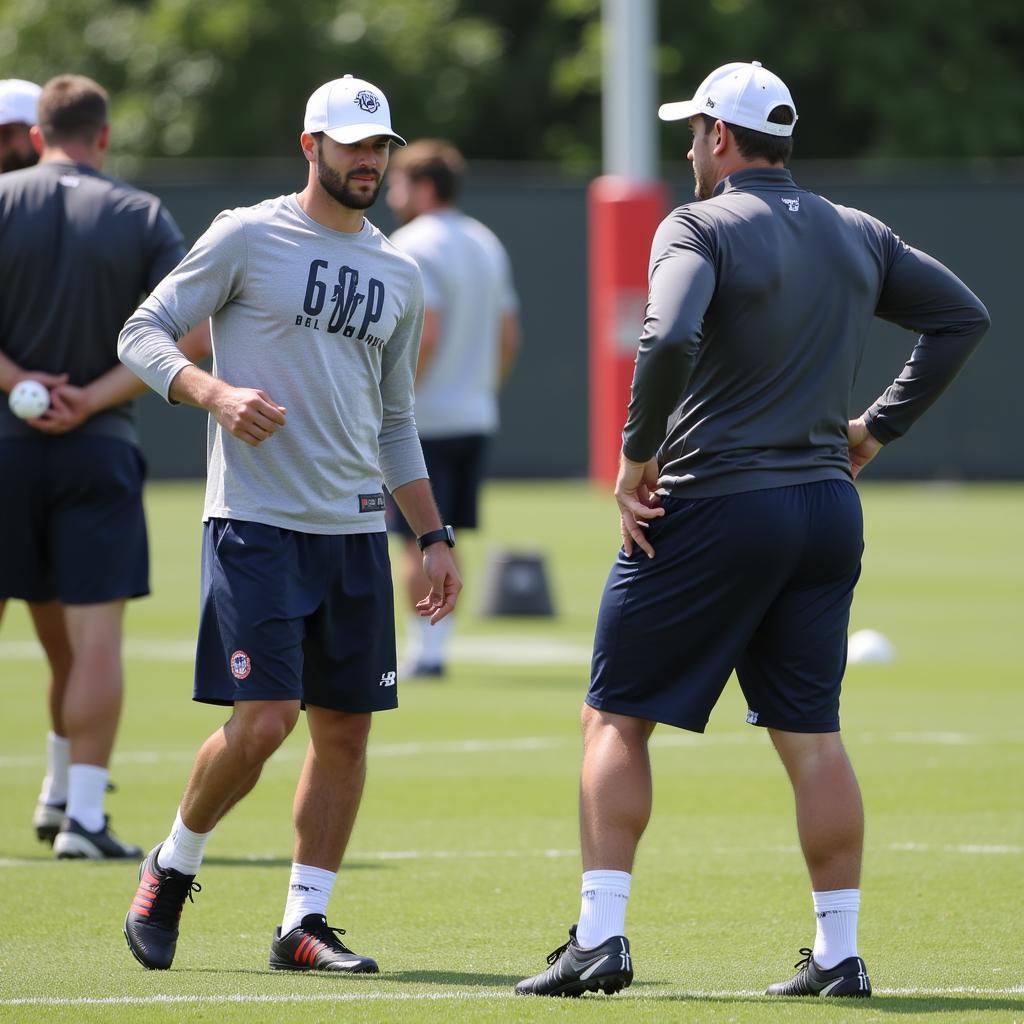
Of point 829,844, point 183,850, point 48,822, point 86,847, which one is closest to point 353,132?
point 183,850

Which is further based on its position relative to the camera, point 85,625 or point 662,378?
point 85,625

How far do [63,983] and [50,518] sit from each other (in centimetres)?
240

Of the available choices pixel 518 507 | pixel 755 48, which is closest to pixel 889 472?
pixel 518 507

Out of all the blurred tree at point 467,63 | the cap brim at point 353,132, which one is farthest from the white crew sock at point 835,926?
the blurred tree at point 467,63

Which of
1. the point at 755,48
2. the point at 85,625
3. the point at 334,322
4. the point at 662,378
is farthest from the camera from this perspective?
the point at 755,48

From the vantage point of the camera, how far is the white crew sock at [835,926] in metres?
5.71

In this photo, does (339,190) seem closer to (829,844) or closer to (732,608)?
(732,608)

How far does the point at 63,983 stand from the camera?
580 centimetres

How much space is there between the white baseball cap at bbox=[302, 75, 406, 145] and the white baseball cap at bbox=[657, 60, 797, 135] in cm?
83

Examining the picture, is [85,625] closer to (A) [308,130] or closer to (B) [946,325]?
(A) [308,130]

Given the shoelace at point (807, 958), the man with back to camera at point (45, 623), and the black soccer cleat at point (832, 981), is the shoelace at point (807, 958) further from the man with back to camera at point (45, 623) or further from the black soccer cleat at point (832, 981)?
the man with back to camera at point (45, 623)

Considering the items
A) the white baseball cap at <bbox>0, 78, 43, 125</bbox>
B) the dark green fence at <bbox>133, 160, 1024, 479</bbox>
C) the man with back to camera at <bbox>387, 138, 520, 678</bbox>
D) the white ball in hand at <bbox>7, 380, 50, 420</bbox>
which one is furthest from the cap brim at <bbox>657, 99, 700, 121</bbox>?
the dark green fence at <bbox>133, 160, 1024, 479</bbox>

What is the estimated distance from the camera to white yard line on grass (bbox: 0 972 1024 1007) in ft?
18.2

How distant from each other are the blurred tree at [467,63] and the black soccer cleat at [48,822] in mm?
29099
